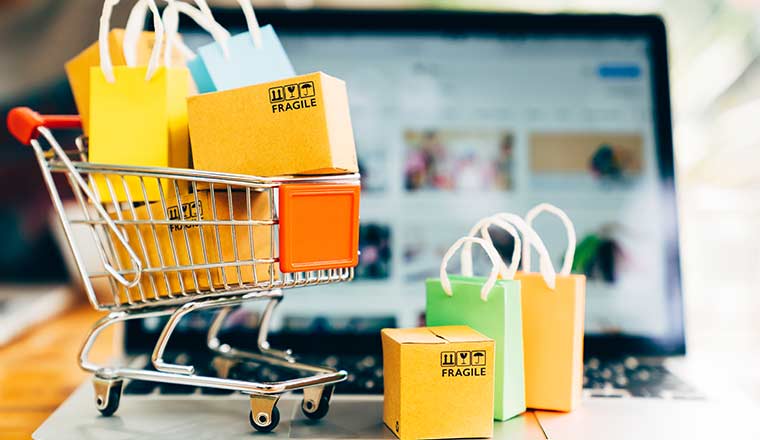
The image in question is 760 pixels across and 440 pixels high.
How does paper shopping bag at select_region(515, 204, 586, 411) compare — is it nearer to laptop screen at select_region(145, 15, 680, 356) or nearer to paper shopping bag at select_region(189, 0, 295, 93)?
laptop screen at select_region(145, 15, 680, 356)

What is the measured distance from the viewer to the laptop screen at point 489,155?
1101 millimetres

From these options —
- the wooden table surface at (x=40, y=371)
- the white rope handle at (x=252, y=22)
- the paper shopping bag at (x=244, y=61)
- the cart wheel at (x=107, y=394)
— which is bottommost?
the wooden table surface at (x=40, y=371)

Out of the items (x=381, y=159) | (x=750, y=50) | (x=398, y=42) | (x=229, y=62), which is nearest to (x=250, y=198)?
(x=229, y=62)

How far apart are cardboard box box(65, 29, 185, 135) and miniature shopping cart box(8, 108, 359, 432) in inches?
4.0

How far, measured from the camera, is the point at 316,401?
0.74 metres

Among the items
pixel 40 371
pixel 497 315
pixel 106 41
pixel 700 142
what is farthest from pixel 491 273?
pixel 700 142

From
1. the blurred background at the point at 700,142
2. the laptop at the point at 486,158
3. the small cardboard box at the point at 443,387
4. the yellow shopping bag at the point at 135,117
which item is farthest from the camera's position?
the blurred background at the point at 700,142

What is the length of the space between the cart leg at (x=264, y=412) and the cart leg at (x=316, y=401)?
0.19ft

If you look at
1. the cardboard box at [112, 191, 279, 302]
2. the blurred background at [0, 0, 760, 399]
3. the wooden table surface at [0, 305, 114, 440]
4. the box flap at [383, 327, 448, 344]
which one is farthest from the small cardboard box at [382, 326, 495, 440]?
the blurred background at [0, 0, 760, 399]

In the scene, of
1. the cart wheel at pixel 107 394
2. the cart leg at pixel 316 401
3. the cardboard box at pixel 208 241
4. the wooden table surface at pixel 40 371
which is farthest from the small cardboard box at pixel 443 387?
the wooden table surface at pixel 40 371

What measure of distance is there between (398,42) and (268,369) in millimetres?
648

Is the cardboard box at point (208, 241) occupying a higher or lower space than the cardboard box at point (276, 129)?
lower

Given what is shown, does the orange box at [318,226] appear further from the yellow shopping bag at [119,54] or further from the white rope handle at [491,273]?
the yellow shopping bag at [119,54]

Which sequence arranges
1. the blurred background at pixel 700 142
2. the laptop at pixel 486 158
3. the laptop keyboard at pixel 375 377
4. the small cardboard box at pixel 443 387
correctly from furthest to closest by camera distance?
1. the blurred background at pixel 700 142
2. the laptop at pixel 486 158
3. the laptop keyboard at pixel 375 377
4. the small cardboard box at pixel 443 387
